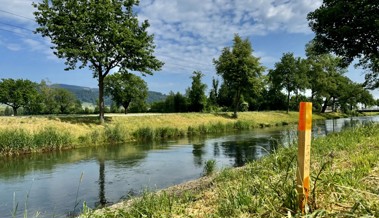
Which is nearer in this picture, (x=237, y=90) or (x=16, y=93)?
(x=237, y=90)

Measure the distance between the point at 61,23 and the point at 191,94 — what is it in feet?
112

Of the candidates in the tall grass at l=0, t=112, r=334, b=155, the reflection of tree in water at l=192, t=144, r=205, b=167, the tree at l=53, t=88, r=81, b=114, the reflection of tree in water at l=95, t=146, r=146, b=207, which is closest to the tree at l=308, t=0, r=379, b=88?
the reflection of tree in water at l=192, t=144, r=205, b=167

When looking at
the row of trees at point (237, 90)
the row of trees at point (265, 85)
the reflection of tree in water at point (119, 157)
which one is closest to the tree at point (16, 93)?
the row of trees at point (237, 90)

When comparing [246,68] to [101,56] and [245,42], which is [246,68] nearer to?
[245,42]

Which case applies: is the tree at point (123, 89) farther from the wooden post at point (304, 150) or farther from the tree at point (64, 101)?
the wooden post at point (304, 150)

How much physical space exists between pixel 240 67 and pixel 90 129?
24927 mm

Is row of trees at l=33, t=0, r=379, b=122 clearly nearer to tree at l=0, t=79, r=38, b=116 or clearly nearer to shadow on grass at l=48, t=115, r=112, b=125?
shadow on grass at l=48, t=115, r=112, b=125

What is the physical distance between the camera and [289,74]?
57375mm

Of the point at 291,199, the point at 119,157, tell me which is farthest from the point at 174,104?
the point at 291,199

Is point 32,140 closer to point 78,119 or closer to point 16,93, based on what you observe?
point 78,119

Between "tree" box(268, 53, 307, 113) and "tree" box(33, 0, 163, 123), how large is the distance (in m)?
34.7

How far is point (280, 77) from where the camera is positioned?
5778cm

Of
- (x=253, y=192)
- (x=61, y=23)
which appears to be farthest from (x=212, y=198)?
(x=61, y=23)

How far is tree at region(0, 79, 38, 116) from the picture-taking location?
59916 millimetres
